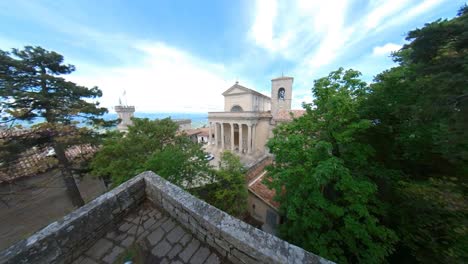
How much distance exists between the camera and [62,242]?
173 centimetres

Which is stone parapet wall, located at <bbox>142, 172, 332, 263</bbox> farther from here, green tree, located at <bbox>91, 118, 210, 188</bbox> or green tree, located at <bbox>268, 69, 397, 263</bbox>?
green tree, located at <bbox>91, 118, 210, 188</bbox>

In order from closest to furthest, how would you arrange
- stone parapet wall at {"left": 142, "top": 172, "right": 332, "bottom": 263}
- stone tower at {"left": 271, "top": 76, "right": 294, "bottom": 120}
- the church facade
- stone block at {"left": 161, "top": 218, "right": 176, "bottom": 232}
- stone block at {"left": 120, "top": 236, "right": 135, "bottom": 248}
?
1. stone parapet wall at {"left": 142, "top": 172, "right": 332, "bottom": 263}
2. stone block at {"left": 120, "top": 236, "right": 135, "bottom": 248}
3. stone block at {"left": 161, "top": 218, "right": 176, "bottom": 232}
4. stone tower at {"left": 271, "top": 76, "right": 294, "bottom": 120}
5. the church facade

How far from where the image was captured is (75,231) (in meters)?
1.84

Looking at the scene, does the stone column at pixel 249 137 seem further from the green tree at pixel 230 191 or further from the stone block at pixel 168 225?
the stone block at pixel 168 225

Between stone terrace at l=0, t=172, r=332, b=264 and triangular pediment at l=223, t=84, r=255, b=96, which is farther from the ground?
triangular pediment at l=223, t=84, r=255, b=96

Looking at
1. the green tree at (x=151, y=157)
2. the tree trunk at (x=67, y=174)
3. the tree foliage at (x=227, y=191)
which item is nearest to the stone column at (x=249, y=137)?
the green tree at (x=151, y=157)

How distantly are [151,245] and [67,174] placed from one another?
983 centimetres

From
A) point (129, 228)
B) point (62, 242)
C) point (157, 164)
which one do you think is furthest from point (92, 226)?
point (157, 164)

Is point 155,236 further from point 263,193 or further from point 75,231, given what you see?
point 263,193

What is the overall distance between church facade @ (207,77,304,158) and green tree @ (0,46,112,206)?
551 inches

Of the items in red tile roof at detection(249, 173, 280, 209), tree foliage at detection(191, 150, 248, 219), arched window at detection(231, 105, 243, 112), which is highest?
arched window at detection(231, 105, 243, 112)

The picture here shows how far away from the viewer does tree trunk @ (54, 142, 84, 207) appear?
25.1 ft

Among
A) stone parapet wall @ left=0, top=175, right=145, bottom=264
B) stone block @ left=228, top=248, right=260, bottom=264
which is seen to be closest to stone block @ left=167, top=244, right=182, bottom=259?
stone block @ left=228, top=248, right=260, bottom=264

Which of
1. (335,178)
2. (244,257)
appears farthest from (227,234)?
(335,178)
